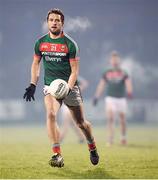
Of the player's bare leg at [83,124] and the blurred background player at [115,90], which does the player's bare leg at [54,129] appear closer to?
the player's bare leg at [83,124]

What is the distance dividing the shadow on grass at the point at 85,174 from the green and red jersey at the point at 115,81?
5094mm

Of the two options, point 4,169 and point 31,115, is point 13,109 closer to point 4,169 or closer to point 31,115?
point 31,115

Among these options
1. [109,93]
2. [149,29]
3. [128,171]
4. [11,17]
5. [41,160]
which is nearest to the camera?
[128,171]

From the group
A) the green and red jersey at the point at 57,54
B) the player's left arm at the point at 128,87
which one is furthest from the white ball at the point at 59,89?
the player's left arm at the point at 128,87

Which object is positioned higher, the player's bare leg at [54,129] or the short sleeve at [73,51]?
the short sleeve at [73,51]

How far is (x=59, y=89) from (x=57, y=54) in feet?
1.73

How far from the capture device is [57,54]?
748 cm

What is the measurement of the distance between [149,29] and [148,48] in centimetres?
89

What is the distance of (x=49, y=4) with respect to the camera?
16484 mm

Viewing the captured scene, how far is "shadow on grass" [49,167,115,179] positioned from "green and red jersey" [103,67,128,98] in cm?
509

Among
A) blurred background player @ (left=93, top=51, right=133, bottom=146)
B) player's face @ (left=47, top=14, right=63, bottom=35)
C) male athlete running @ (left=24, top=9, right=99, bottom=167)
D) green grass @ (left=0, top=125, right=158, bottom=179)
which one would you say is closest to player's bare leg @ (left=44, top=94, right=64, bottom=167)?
male athlete running @ (left=24, top=9, right=99, bottom=167)

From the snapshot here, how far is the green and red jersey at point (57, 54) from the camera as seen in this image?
748 centimetres

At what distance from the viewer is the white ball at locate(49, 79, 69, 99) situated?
7211 mm

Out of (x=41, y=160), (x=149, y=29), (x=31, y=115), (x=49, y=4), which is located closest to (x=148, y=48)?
(x=149, y=29)
